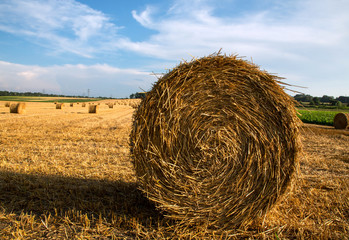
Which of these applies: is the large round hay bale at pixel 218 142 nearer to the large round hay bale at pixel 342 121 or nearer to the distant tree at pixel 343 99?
the large round hay bale at pixel 342 121

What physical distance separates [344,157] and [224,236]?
6.27 m

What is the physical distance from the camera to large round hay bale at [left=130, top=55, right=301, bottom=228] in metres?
3.37

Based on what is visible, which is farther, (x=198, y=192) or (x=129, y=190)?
(x=129, y=190)

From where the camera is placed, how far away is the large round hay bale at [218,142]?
337 cm

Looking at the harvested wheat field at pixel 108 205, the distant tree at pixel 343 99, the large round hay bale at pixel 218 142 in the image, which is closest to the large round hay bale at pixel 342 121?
the harvested wheat field at pixel 108 205

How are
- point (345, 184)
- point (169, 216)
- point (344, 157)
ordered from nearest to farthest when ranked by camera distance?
point (169, 216)
point (345, 184)
point (344, 157)

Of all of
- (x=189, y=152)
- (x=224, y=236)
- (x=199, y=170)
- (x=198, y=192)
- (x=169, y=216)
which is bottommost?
(x=224, y=236)

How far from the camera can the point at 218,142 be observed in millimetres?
3412

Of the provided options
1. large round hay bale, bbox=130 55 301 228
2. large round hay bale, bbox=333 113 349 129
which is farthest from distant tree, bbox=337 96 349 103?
large round hay bale, bbox=130 55 301 228

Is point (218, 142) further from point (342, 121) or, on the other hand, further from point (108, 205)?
point (342, 121)

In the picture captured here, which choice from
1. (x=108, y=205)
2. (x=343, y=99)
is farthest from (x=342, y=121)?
(x=343, y=99)

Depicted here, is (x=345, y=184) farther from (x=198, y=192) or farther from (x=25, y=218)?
(x=25, y=218)

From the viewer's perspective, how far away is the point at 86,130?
11.3m

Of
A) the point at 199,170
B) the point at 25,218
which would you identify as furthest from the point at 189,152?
the point at 25,218
